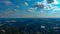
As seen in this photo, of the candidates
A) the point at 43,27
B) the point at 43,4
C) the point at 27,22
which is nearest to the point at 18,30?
the point at 27,22

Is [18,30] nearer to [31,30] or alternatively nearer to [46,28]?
[31,30]

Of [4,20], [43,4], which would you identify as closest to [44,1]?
[43,4]

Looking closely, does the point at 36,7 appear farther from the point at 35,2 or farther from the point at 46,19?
the point at 46,19

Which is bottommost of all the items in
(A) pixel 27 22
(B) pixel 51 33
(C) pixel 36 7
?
(B) pixel 51 33

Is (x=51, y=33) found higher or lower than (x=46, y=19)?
lower

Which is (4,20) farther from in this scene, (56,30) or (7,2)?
(56,30)

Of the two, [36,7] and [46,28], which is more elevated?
[36,7]

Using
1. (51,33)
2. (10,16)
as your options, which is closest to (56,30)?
(51,33)
